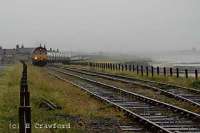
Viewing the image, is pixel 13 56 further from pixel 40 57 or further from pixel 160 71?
pixel 160 71

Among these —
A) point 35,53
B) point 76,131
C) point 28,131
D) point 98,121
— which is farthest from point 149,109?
point 35,53

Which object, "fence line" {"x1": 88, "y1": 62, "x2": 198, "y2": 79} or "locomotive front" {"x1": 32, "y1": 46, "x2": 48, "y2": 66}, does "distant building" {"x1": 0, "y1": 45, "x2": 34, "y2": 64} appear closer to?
"locomotive front" {"x1": 32, "y1": 46, "x2": 48, "y2": 66}

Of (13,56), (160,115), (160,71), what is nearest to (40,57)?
(160,71)

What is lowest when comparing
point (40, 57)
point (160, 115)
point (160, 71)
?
point (160, 71)

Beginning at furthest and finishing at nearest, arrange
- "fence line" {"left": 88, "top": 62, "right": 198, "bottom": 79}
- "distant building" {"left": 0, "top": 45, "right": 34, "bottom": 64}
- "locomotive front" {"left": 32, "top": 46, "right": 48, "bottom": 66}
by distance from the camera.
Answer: "distant building" {"left": 0, "top": 45, "right": 34, "bottom": 64}, "locomotive front" {"left": 32, "top": 46, "right": 48, "bottom": 66}, "fence line" {"left": 88, "top": 62, "right": 198, "bottom": 79}

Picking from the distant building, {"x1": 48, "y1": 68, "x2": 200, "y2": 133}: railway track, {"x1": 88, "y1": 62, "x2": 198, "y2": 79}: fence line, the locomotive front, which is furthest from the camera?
the distant building

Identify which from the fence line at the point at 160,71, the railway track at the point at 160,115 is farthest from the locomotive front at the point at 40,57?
the railway track at the point at 160,115

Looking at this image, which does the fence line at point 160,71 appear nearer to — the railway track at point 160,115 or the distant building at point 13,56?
the railway track at point 160,115

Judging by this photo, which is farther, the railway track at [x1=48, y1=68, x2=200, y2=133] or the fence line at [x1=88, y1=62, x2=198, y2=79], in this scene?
the fence line at [x1=88, y1=62, x2=198, y2=79]

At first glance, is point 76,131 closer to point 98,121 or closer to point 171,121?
point 98,121

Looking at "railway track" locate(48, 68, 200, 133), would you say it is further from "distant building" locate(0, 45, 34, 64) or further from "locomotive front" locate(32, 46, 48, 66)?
"distant building" locate(0, 45, 34, 64)

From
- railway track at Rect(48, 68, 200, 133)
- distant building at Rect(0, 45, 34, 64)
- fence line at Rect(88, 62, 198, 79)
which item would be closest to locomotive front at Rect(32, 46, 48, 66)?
fence line at Rect(88, 62, 198, 79)

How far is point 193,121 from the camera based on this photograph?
43.0 ft

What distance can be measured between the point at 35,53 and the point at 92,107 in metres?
66.8
